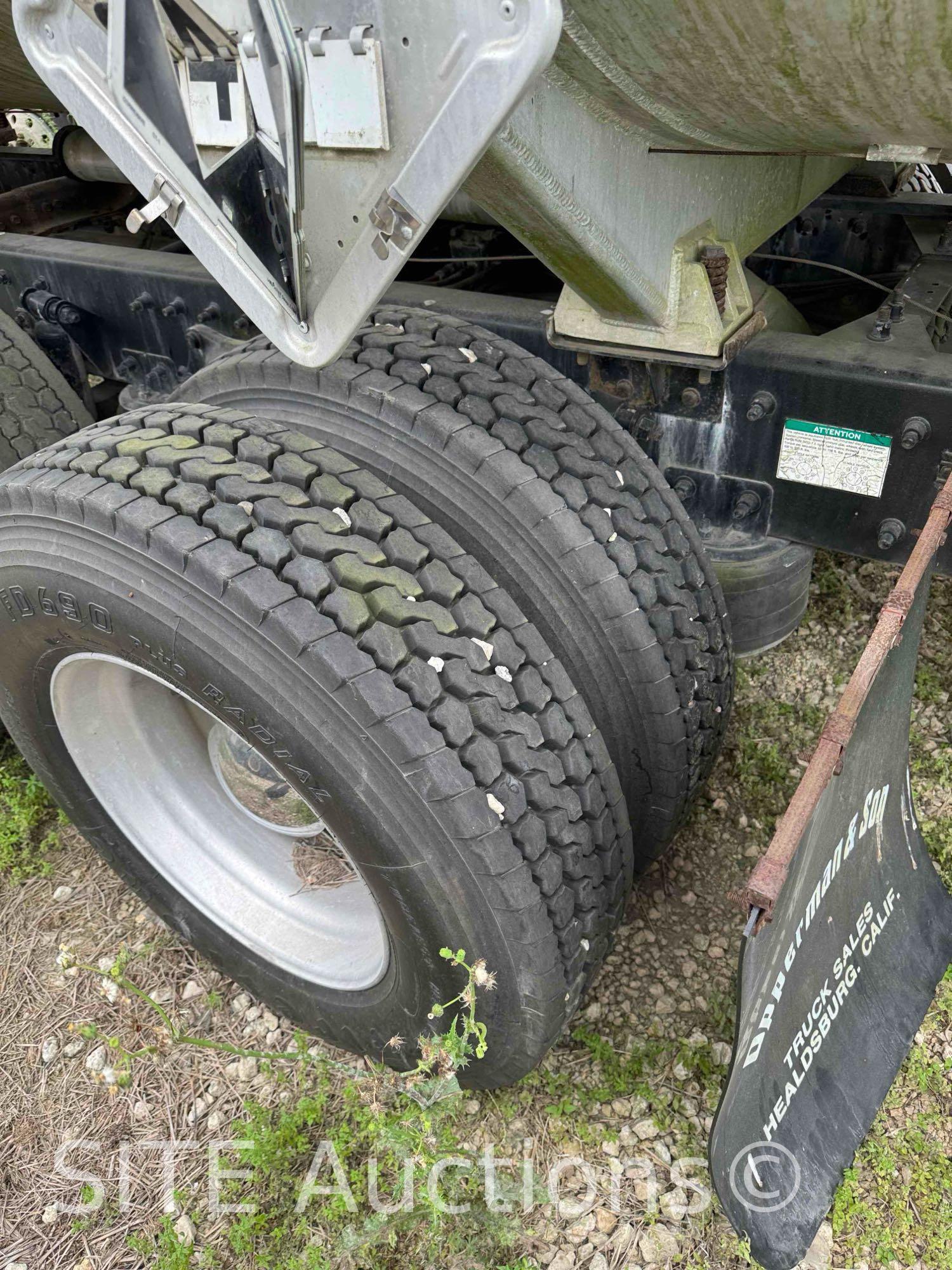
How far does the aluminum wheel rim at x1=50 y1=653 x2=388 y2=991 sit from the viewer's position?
6.82ft

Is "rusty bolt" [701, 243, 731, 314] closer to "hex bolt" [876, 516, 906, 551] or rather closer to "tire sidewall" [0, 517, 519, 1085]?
"hex bolt" [876, 516, 906, 551]

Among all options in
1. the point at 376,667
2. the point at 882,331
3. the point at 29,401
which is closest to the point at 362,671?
the point at 376,667

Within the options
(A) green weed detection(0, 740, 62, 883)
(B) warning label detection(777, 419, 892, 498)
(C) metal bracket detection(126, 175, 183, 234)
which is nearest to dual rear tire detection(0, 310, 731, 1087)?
(B) warning label detection(777, 419, 892, 498)

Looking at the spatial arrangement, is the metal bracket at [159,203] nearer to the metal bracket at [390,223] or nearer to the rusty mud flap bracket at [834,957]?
the metal bracket at [390,223]

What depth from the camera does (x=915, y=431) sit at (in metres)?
1.90

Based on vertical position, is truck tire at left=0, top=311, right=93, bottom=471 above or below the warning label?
below

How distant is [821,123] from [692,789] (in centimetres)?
124

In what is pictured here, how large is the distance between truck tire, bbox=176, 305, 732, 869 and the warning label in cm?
27

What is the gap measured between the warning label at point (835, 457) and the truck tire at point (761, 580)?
188mm

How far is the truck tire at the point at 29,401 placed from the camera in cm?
282

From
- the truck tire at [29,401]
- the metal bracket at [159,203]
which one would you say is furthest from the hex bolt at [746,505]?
the truck tire at [29,401]

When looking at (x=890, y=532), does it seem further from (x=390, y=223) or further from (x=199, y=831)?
(x=199, y=831)

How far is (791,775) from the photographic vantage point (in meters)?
2.56

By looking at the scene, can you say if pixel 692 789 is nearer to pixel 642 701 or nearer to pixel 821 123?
pixel 642 701
